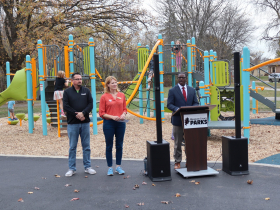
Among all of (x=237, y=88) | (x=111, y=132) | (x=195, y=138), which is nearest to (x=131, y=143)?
(x=111, y=132)

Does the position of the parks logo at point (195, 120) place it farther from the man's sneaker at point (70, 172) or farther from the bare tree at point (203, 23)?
the bare tree at point (203, 23)

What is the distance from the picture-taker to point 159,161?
16.8 feet

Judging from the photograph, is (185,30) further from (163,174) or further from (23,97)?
(163,174)

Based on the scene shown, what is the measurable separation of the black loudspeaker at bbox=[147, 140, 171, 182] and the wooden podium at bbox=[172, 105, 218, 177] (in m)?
0.37

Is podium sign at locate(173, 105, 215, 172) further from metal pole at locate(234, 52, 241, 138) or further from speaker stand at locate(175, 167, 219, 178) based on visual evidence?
→ metal pole at locate(234, 52, 241, 138)

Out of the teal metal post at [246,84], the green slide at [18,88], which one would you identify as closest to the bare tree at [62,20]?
the green slide at [18,88]

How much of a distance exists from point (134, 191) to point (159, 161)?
726 millimetres

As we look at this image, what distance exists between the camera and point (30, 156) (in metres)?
7.54

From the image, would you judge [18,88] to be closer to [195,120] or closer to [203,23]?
[195,120]

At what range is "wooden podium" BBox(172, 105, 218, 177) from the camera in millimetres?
5262

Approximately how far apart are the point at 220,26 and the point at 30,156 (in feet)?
113

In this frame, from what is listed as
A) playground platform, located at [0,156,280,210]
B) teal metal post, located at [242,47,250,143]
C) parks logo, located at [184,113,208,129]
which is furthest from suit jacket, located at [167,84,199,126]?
teal metal post, located at [242,47,250,143]

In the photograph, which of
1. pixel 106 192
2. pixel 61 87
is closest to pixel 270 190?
pixel 106 192

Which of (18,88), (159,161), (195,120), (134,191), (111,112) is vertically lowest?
(134,191)
